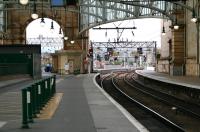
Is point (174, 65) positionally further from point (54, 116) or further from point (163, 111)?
point (54, 116)

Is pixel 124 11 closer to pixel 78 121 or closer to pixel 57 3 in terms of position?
pixel 57 3

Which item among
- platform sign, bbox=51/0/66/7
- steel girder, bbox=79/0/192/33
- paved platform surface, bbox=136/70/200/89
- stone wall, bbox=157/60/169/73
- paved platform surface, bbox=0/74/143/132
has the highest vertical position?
steel girder, bbox=79/0/192/33

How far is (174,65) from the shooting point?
56438mm

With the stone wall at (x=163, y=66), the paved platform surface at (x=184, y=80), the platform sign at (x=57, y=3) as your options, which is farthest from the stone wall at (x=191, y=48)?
the platform sign at (x=57, y=3)

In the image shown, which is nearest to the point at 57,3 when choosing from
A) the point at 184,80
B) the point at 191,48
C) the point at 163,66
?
the point at 184,80

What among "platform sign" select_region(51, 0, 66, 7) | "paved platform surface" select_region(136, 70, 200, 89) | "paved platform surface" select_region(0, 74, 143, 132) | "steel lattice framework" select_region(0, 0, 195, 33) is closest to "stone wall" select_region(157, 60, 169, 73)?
"steel lattice framework" select_region(0, 0, 195, 33)

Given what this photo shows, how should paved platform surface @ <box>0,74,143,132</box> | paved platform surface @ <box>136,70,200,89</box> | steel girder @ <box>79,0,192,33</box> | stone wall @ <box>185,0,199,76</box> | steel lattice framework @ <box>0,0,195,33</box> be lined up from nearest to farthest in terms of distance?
paved platform surface @ <box>0,74,143,132</box>
paved platform surface @ <box>136,70,200,89</box>
stone wall @ <box>185,0,199,76</box>
steel lattice framework @ <box>0,0,195,33</box>
steel girder @ <box>79,0,192,33</box>

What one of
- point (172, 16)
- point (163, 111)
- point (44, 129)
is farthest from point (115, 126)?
point (172, 16)

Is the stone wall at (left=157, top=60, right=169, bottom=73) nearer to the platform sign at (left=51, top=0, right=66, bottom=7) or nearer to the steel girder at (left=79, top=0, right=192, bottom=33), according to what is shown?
the steel girder at (left=79, top=0, right=192, bottom=33)

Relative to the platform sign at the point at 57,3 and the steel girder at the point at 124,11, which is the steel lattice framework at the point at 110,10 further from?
the platform sign at the point at 57,3

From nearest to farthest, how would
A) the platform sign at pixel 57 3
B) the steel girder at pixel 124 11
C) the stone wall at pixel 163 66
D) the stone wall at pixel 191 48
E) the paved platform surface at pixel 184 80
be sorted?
1. the platform sign at pixel 57 3
2. the paved platform surface at pixel 184 80
3. the stone wall at pixel 191 48
4. the steel girder at pixel 124 11
5. the stone wall at pixel 163 66

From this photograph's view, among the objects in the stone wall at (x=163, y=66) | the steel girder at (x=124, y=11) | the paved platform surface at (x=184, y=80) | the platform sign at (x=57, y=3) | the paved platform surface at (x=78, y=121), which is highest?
the steel girder at (x=124, y=11)

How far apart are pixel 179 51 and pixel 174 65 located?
1653 mm

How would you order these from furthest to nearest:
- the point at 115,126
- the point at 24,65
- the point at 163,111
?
the point at 24,65
the point at 163,111
the point at 115,126
